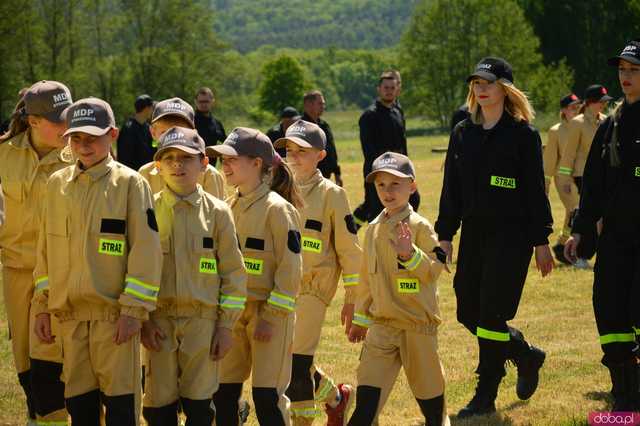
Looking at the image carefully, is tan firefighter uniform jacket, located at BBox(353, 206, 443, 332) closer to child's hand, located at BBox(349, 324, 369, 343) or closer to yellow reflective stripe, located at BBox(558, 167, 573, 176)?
child's hand, located at BBox(349, 324, 369, 343)

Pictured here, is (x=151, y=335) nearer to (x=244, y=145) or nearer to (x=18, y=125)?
(x=244, y=145)

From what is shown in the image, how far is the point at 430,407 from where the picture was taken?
6.69 metres

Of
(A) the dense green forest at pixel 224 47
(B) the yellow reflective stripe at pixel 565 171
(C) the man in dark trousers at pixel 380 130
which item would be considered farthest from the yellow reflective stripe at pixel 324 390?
(A) the dense green forest at pixel 224 47

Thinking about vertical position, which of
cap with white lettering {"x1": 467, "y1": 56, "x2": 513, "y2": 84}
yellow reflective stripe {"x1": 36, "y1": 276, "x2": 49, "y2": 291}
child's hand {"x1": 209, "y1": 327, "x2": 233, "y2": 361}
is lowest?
child's hand {"x1": 209, "y1": 327, "x2": 233, "y2": 361}

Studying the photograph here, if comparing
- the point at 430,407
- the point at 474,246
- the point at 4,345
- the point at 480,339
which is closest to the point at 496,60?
the point at 474,246

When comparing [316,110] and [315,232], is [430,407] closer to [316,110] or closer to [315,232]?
[315,232]

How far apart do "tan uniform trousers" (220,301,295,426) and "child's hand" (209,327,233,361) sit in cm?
44

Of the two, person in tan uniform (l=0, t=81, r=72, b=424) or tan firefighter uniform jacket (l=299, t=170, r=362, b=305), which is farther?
tan firefighter uniform jacket (l=299, t=170, r=362, b=305)

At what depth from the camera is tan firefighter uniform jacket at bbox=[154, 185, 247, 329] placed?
19.2 feet

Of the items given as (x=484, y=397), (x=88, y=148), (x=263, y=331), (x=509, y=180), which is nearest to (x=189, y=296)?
(x=263, y=331)

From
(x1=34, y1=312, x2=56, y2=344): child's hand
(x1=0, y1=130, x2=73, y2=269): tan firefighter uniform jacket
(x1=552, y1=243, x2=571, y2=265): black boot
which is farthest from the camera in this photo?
(x1=552, y1=243, x2=571, y2=265): black boot

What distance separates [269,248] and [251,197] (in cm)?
33

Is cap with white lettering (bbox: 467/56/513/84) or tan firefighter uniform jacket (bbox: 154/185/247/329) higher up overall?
cap with white lettering (bbox: 467/56/513/84)

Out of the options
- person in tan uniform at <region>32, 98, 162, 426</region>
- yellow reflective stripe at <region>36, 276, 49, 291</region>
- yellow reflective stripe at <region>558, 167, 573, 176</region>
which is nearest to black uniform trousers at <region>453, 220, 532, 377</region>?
person in tan uniform at <region>32, 98, 162, 426</region>
